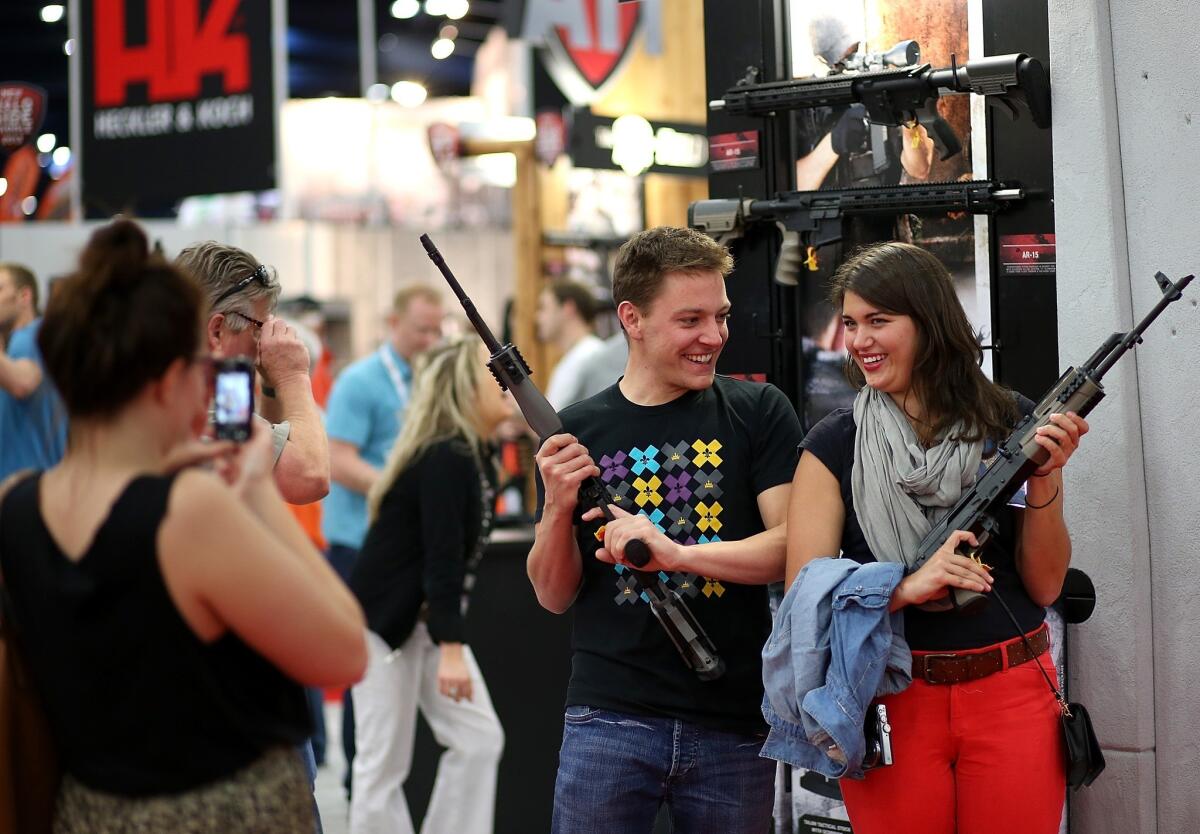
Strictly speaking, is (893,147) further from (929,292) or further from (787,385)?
(929,292)

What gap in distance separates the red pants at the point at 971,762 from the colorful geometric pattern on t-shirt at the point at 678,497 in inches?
18.0

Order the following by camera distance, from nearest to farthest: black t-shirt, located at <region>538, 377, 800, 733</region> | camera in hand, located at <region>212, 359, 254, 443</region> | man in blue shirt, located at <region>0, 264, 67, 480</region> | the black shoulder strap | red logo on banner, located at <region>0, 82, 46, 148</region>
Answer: the black shoulder strap → camera in hand, located at <region>212, 359, 254, 443</region> → black t-shirt, located at <region>538, 377, 800, 733</region> → man in blue shirt, located at <region>0, 264, 67, 480</region> → red logo on banner, located at <region>0, 82, 46, 148</region>

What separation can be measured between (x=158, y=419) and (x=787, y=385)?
2.30m

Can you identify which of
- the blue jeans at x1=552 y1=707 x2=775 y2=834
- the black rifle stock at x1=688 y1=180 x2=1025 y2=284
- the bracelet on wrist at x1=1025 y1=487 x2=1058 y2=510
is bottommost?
the blue jeans at x1=552 y1=707 x2=775 y2=834

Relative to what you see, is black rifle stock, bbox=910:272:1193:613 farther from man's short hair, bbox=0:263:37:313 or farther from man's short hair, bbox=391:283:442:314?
man's short hair, bbox=0:263:37:313

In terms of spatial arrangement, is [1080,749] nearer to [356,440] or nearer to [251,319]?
[251,319]

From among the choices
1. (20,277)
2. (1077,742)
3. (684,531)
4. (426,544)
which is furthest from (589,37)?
(1077,742)

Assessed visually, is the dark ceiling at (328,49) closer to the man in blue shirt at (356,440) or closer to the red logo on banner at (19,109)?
the red logo on banner at (19,109)

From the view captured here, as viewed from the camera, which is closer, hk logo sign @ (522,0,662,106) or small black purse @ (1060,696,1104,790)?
small black purse @ (1060,696,1104,790)

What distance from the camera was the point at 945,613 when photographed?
256 centimetres

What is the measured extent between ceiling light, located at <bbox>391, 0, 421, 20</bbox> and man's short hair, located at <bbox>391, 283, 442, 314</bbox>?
8639 millimetres

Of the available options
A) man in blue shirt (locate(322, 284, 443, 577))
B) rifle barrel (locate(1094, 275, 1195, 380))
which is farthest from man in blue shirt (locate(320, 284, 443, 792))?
rifle barrel (locate(1094, 275, 1195, 380))

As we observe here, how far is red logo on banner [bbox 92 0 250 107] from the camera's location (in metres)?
6.76

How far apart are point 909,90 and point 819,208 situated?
15.8 inches
